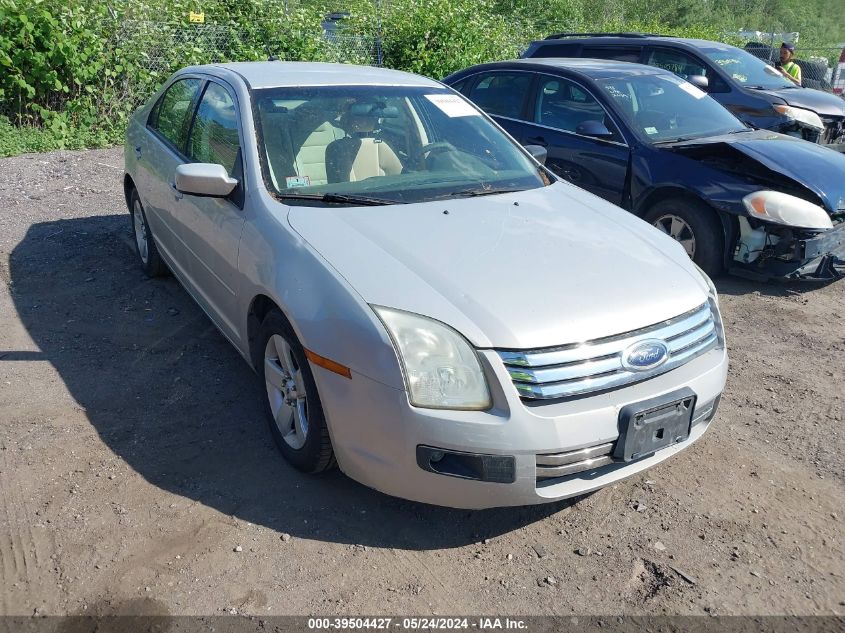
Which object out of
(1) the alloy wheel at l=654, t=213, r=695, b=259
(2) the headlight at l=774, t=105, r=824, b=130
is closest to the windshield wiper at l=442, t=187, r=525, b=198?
(1) the alloy wheel at l=654, t=213, r=695, b=259

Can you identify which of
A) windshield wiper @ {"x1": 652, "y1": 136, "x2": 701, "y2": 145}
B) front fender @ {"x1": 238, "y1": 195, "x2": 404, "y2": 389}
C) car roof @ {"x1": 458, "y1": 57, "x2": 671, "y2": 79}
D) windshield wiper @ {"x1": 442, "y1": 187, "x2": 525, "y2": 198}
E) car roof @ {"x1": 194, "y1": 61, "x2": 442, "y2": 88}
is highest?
car roof @ {"x1": 194, "y1": 61, "x2": 442, "y2": 88}

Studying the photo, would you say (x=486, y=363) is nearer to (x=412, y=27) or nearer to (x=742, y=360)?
(x=742, y=360)

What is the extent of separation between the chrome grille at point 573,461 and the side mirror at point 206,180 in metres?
1.96

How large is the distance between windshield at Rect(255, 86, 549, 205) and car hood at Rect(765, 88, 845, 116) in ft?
20.7

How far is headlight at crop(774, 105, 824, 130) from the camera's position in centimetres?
890

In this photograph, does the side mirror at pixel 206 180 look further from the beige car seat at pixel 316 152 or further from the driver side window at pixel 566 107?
the driver side window at pixel 566 107

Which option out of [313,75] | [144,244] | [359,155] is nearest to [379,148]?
[359,155]

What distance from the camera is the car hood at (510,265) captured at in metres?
2.79

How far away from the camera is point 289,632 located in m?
2.57

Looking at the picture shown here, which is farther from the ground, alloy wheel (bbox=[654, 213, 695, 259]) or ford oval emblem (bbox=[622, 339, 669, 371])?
ford oval emblem (bbox=[622, 339, 669, 371])

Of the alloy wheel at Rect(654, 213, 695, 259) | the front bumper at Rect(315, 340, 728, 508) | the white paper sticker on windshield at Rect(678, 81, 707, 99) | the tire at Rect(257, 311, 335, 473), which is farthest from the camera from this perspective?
the white paper sticker on windshield at Rect(678, 81, 707, 99)

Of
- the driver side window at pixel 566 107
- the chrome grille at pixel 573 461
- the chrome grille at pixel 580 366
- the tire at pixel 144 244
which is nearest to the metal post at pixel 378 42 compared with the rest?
the driver side window at pixel 566 107

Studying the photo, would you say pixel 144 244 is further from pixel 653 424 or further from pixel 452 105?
pixel 653 424

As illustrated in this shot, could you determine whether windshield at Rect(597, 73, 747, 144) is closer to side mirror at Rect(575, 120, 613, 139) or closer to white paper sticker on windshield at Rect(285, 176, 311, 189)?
side mirror at Rect(575, 120, 613, 139)
